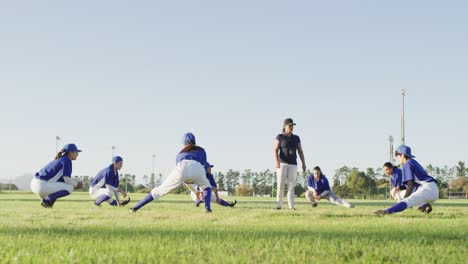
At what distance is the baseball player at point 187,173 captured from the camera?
399 inches

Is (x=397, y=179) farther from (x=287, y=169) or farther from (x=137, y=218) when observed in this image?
(x=137, y=218)

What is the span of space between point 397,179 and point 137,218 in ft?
23.9

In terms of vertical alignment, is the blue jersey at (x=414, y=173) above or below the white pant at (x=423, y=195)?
above

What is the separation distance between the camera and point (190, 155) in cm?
1051

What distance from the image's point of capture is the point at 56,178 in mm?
12836

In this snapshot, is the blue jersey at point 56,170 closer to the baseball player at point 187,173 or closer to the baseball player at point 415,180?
the baseball player at point 187,173

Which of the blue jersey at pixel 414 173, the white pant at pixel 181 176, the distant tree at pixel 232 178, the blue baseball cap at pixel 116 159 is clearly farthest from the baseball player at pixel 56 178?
the distant tree at pixel 232 178

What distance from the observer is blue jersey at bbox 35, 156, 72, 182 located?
12.8 meters

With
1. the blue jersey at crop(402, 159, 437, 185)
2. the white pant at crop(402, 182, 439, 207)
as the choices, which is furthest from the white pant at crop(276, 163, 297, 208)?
the white pant at crop(402, 182, 439, 207)

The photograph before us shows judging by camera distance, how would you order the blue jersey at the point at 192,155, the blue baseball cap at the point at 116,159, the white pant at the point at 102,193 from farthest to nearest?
1. the blue baseball cap at the point at 116,159
2. the white pant at the point at 102,193
3. the blue jersey at the point at 192,155

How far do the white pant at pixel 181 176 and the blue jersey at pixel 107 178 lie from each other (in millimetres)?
4577

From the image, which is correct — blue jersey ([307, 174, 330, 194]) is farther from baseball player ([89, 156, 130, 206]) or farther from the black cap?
baseball player ([89, 156, 130, 206])

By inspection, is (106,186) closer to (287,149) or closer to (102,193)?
(102,193)

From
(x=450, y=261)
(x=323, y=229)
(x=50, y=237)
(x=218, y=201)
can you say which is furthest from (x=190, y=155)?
(x=450, y=261)
